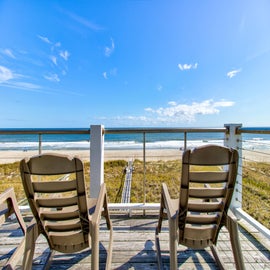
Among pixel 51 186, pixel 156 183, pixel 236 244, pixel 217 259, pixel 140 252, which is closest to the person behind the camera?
pixel 51 186

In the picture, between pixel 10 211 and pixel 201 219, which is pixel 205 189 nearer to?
pixel 201 219

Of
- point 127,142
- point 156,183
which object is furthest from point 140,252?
point 127,142

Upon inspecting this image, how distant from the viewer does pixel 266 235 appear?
5.68 feet

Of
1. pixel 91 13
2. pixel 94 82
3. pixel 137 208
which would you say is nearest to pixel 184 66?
pixel 94 82

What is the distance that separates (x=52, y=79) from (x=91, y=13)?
1672 centimetres

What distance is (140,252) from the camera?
64.8 inches

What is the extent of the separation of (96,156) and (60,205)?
39.4 inches

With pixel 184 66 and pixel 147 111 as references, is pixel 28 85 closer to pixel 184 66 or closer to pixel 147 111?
pixel 147 111

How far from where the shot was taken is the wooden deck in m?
1.49

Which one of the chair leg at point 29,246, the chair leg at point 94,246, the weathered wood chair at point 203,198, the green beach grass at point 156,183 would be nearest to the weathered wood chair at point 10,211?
the chair leg at point 29,246

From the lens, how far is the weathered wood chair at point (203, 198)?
113cm

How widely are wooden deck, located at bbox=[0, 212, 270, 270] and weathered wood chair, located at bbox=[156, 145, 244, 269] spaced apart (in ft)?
1.19

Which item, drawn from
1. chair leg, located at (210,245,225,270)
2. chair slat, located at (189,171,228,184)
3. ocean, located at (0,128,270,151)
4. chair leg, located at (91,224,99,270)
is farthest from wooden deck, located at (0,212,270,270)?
ocean, located at (0,128,270,151)

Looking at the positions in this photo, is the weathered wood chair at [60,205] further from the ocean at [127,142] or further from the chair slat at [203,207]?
the ocean at [127,142]
